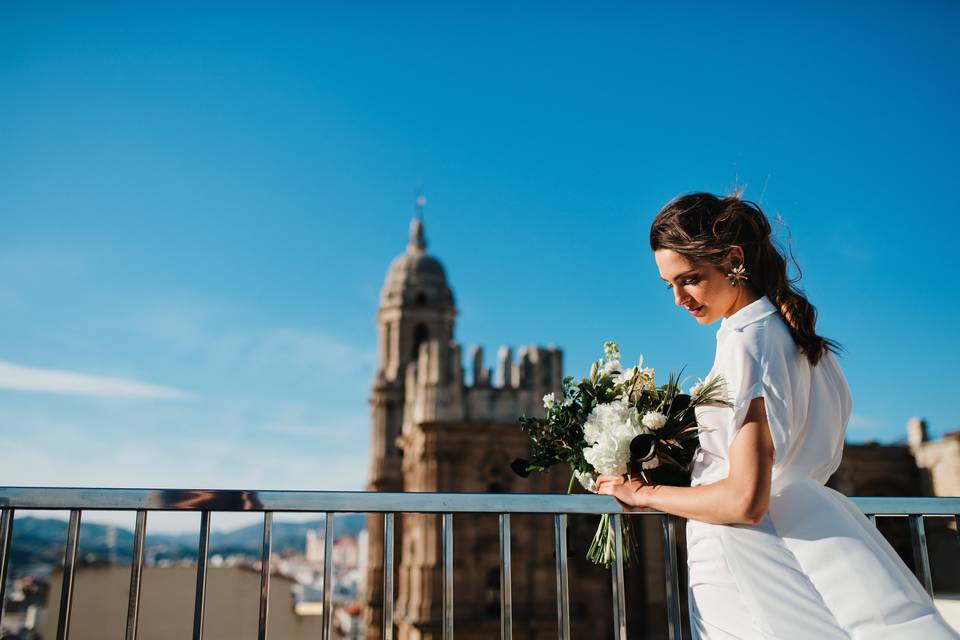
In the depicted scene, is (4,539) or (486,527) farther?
(486,527)

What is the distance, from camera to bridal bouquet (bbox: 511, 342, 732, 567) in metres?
2.86

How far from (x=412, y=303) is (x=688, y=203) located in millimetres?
38562

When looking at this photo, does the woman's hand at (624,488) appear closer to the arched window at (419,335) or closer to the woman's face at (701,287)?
the woman's face at (701,287)

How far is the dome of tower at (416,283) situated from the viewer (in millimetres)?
41375

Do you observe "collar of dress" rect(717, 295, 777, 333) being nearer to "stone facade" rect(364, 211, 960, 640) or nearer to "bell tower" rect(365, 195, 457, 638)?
"stone facade" rect(364, 211, 960, 640)

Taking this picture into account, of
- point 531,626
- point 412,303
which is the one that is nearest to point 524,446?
point 531,626

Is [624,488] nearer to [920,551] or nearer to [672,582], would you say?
[672,582]

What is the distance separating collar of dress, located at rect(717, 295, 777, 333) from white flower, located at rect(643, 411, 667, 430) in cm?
41

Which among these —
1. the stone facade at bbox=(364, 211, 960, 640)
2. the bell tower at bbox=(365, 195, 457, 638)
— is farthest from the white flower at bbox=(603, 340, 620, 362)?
the bell tower at bbox=(365, 195, 457, 638)

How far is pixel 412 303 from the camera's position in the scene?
41125mm

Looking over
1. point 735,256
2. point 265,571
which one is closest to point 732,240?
point 735,256

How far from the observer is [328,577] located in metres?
3.28

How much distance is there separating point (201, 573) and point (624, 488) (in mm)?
1652

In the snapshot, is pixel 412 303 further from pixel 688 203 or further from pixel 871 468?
pixel 688 203
